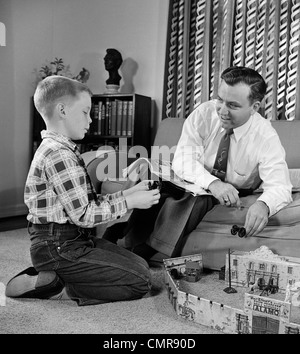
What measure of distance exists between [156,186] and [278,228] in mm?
625

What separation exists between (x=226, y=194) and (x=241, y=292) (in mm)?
399

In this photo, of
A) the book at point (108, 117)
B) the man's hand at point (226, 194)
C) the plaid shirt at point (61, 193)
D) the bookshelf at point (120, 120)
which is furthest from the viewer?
the book at point (108, 117)

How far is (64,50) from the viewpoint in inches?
172

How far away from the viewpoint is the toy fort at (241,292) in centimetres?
138

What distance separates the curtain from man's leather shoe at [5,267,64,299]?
6.95 ft

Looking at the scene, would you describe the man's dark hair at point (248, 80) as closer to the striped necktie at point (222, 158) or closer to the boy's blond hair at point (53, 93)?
the striped necktie at point (222, 158)

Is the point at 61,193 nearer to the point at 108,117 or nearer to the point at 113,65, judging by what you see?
the point at 108,117

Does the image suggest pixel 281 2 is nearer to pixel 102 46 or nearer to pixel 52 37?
pixel 102 46

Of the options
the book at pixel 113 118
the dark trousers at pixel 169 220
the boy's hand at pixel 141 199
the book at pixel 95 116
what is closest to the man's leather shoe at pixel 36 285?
the boy's hand at pixel 141 199

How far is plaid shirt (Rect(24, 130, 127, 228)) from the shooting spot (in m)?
1.67

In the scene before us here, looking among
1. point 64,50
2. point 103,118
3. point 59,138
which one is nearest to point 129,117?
point 103,118

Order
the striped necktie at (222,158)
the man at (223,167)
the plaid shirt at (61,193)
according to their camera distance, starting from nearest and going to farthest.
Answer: the plaid shirt at (61,193), the man at (223,167), the striped necktie at (222,158)

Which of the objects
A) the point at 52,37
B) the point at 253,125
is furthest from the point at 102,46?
the point at 253,125

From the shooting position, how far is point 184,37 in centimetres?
367
